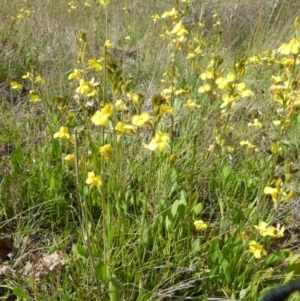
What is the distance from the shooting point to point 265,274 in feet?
4.83

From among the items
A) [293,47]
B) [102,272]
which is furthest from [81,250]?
[293,47]

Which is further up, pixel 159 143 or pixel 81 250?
pixel 159 143

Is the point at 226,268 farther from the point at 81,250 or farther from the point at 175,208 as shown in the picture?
the point at 81,250

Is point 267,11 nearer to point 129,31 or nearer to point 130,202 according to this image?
point 129,31

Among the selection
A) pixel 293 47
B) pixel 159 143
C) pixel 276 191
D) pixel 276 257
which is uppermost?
pixel 293 47

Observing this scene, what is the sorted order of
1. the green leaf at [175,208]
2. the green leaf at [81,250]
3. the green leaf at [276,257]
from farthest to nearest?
the green leaf at [175,208], the green leaf at [276,257], the green leaf at [81,250]

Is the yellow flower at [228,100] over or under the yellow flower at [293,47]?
under

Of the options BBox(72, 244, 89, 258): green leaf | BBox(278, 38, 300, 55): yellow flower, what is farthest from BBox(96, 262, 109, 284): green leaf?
BBox(278, 38, 300, 55): yellow flower

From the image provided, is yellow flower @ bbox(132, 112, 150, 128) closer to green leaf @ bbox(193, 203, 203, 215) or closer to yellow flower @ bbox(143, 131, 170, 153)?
yellow flower @ bbox(143, 131, 170, 153)

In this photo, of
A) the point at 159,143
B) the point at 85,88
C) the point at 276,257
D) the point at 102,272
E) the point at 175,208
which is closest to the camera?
the point at 159,143

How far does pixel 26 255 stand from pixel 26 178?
0.44 meters

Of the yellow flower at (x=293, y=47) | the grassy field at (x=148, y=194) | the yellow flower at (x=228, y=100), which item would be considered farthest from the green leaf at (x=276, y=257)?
the yellow flower at (x=293, y=47)

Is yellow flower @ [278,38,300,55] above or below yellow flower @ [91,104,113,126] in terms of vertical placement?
above

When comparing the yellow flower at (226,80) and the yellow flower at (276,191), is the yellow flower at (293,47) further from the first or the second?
the yellow flower at (276,191)
